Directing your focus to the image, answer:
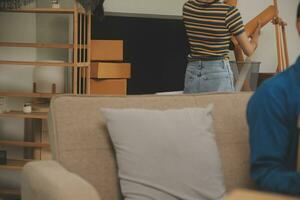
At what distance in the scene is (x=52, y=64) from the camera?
317cm

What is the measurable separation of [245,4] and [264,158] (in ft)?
8.22

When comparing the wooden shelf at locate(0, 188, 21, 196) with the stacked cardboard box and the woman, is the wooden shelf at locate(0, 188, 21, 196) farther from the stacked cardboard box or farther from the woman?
the woman

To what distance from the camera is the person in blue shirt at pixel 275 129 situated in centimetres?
151

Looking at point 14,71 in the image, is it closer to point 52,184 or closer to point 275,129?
point 52,184

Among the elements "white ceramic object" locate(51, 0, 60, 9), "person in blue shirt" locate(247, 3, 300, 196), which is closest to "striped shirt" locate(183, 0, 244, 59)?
"white ceramic object" locate(51, 0, 60, 9)

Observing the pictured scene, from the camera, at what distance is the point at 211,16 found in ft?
9.56

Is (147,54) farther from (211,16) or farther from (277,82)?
(277,82)

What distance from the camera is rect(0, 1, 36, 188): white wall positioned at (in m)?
3.49

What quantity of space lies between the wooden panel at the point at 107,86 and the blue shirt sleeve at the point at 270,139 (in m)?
1.94

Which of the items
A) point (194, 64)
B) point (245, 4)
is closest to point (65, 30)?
point (194, 64)

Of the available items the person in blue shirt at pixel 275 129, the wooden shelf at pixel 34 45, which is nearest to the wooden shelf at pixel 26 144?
the wooden shelf at pixel 34 45

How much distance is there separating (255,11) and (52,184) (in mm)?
2665

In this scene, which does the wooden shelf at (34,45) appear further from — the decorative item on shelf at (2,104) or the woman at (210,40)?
→ the woman at (210,40)

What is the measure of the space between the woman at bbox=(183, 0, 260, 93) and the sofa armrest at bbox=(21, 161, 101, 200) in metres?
1.34
